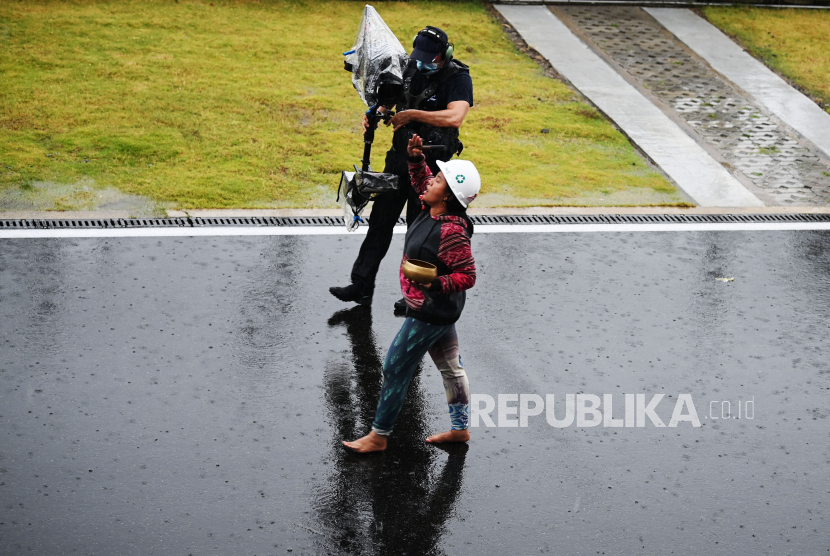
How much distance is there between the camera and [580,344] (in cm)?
657

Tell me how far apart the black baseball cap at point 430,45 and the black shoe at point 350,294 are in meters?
1.71

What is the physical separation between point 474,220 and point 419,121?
7.46 feet

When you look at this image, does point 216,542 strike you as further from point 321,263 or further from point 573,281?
point 573,281

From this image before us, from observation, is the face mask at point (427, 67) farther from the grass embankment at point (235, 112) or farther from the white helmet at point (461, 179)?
the grass embankment at point (235, 112)

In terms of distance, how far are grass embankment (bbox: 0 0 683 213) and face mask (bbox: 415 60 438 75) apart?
8.25 ft

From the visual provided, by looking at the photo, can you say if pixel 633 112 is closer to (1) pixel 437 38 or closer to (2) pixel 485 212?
(2) pixel 485 212

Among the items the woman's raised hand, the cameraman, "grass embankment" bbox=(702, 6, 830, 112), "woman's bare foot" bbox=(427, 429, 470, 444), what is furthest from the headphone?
"grass embankment" bbox=(702, 6, 830, 112)

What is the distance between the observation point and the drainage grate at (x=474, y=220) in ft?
25.7

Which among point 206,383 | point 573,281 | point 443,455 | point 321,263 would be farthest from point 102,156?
point 443,455

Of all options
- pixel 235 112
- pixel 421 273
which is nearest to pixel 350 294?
pixel 421 273

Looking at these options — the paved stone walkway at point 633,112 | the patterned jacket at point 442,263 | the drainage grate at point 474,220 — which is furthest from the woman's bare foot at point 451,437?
the paved stone walkway at point 633,112

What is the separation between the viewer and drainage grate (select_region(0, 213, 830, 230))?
25.7 ft

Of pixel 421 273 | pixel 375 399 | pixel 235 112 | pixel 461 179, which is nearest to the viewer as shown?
pixel 421 273

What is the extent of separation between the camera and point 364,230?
8086 mm
